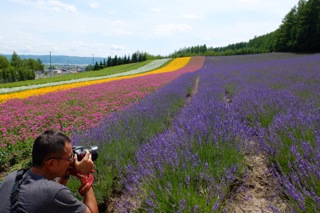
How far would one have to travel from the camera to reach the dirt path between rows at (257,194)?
2264 mm

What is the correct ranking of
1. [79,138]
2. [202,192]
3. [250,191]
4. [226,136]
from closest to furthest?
[202,192] → [250,191] → [226,136] → [79,138]

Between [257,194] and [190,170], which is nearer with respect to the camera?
[190,170]

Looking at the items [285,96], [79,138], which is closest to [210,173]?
[79,138]

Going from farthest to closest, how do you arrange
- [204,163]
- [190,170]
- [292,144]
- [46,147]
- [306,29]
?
1. [306,29]
2. [292,144]
3. [204,163]
4. [190,170]
5. [46,147]

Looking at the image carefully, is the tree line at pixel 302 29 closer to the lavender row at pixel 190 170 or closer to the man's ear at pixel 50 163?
the lavender row at pixel 190 170

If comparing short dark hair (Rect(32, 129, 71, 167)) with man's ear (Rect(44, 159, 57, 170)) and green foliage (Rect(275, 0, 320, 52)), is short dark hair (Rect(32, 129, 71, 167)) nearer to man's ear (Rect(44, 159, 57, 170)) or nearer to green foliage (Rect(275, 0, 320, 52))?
man's ear (Rect(44, 159, 57, 170))

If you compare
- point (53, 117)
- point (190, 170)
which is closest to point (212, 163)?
point (190, 170)

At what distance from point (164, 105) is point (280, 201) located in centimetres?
389

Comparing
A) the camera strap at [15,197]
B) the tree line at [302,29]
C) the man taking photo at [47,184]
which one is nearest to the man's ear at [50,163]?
the man taking photo at [47,184]

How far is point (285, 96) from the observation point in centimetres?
463

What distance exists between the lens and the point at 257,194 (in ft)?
8.38

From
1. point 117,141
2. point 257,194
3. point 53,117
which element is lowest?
point 53,117

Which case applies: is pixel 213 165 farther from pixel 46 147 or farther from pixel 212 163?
pixel 46 147

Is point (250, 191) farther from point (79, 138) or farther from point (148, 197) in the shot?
point (79, 138)
